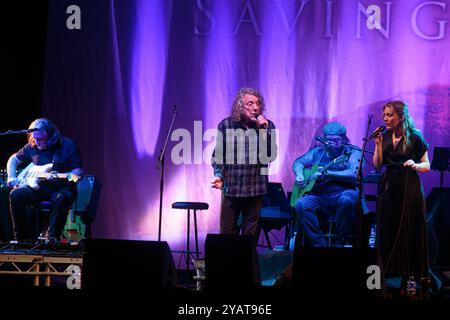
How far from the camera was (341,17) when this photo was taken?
8125mm

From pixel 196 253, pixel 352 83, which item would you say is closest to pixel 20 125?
pixel 196 253

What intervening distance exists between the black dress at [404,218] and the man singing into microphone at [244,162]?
3.54ft

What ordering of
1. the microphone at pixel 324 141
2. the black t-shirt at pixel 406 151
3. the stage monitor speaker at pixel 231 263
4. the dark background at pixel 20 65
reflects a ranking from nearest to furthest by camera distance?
1. the stage monitor speaker at pixel 231 263
2. the black t-shirt at pixel 406 151
3. the microphone at pixel 324 141
4. the dark background at pixel 20 65

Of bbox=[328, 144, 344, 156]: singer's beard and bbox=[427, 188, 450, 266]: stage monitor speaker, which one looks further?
bbox=[427, 188, 450, 266]: stage monitor speaker

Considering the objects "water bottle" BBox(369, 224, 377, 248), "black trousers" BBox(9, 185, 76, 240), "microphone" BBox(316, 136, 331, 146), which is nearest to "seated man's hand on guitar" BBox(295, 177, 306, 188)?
"microphone" BBox(316, 136, 331, 146)

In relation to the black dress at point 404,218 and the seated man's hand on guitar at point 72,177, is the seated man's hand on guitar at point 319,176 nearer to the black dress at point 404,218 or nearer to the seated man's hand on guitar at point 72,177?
the black dress at point 404,218

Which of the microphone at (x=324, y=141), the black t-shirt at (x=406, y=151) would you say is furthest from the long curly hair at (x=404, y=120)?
the microphone at (x=324, y=141)

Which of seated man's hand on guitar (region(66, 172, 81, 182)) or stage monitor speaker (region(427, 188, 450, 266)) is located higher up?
seated man's hand on guitar (region(66, 172, 81, 182))

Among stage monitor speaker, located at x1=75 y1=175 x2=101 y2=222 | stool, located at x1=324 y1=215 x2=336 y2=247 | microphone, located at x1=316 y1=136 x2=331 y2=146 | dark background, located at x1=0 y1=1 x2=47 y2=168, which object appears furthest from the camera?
dark background, located at x1=0 y1=1 x2=47 y2=168

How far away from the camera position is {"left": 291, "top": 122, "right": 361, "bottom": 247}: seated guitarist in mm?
7160

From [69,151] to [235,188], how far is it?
227cm

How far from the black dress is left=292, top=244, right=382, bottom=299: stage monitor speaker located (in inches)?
110

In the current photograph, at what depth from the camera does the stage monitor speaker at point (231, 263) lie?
3527mm

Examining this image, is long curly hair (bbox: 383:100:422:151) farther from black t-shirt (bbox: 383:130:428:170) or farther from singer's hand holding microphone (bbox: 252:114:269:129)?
singer's hand holding microphone (bbox: 252:114:269:129)
